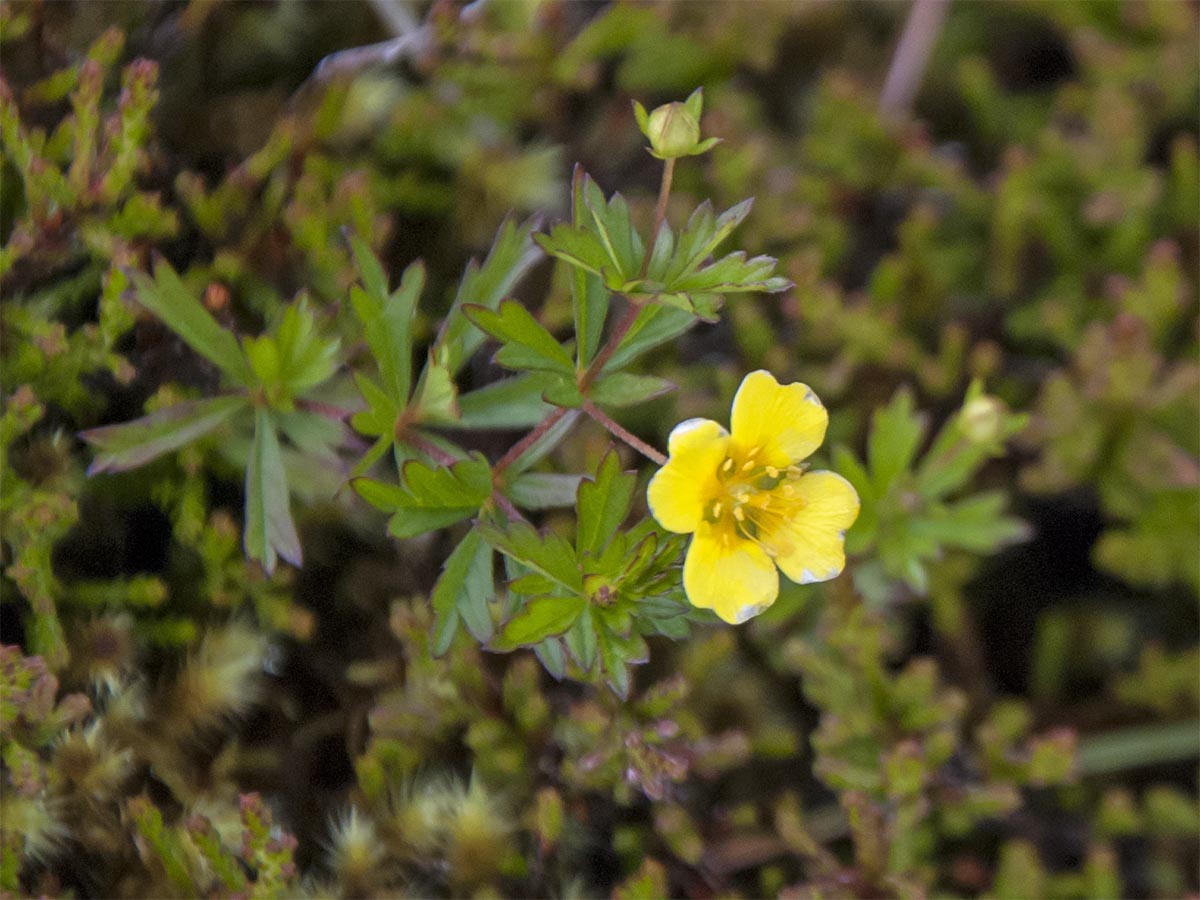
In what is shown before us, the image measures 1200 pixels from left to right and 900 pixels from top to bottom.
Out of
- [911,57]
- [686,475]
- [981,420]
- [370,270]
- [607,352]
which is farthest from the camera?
[911,57]

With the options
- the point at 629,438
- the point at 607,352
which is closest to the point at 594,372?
the point at 607,352

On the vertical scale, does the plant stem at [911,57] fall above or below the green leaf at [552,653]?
below

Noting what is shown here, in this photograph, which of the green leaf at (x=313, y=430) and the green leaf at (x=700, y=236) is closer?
the green leaf at (x=700, y=236)

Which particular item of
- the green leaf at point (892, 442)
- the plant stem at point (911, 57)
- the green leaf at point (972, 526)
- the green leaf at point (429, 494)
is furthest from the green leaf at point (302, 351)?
the plant stem at point (911, 57)

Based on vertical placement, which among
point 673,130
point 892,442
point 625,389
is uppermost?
point 673,130

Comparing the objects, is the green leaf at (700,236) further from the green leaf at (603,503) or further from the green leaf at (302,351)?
the green leaf at (302,351)

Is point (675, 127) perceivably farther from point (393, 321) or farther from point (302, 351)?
point (302, 351)

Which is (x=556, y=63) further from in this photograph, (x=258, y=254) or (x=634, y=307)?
(x=634, y=307)
